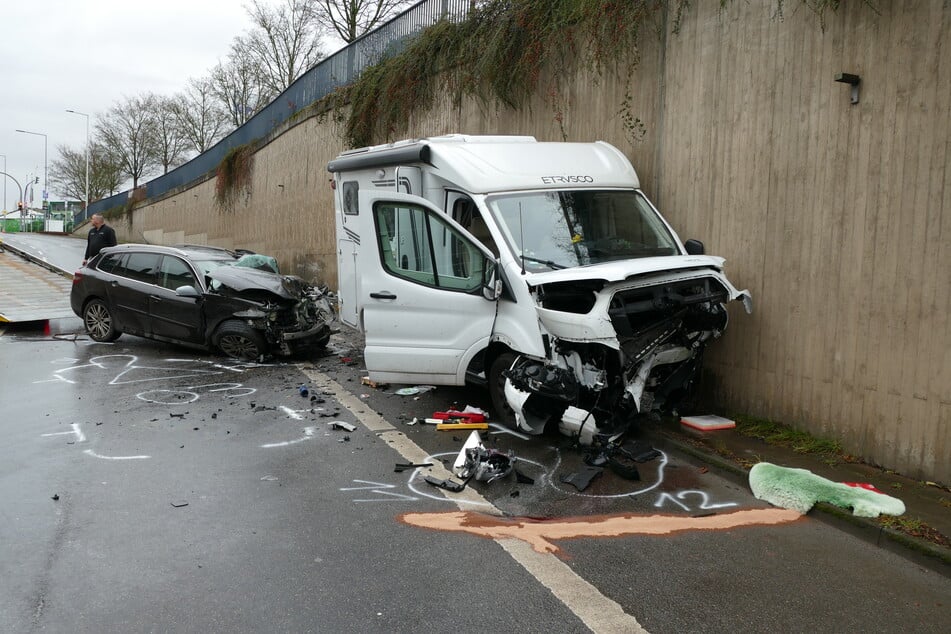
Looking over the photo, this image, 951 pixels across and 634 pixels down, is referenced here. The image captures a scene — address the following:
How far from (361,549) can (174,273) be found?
7695 millimetres

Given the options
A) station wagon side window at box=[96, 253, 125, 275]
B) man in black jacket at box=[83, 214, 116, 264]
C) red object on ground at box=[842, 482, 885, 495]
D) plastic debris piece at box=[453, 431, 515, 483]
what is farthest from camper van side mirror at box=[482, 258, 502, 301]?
man in black jacket at box=[83, 214, 116, 264]

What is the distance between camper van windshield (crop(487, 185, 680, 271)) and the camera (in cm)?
651

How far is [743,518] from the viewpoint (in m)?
4.74

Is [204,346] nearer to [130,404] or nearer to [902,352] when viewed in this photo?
[130,404]

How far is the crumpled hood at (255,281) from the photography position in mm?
9969

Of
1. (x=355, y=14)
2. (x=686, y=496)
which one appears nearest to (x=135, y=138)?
(x=355, y=14)

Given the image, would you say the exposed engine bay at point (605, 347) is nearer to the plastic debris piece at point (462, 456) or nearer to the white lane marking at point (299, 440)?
the plastic debris piece at point (462, 456)

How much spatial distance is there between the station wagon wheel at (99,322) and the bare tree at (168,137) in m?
41.9

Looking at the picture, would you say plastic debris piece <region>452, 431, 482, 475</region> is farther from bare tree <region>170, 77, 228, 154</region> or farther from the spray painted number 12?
bare tree <region>170, 77, 228, 154</region>

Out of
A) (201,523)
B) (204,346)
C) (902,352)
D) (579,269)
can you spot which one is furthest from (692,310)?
(204,346)

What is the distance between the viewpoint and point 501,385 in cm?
657

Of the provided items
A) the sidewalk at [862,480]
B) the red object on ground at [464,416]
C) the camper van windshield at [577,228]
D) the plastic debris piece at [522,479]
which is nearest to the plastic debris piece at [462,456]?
the plastic debris piece at [522,479]

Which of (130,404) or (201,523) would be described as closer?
(201,523)

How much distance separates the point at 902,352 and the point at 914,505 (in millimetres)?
1232
